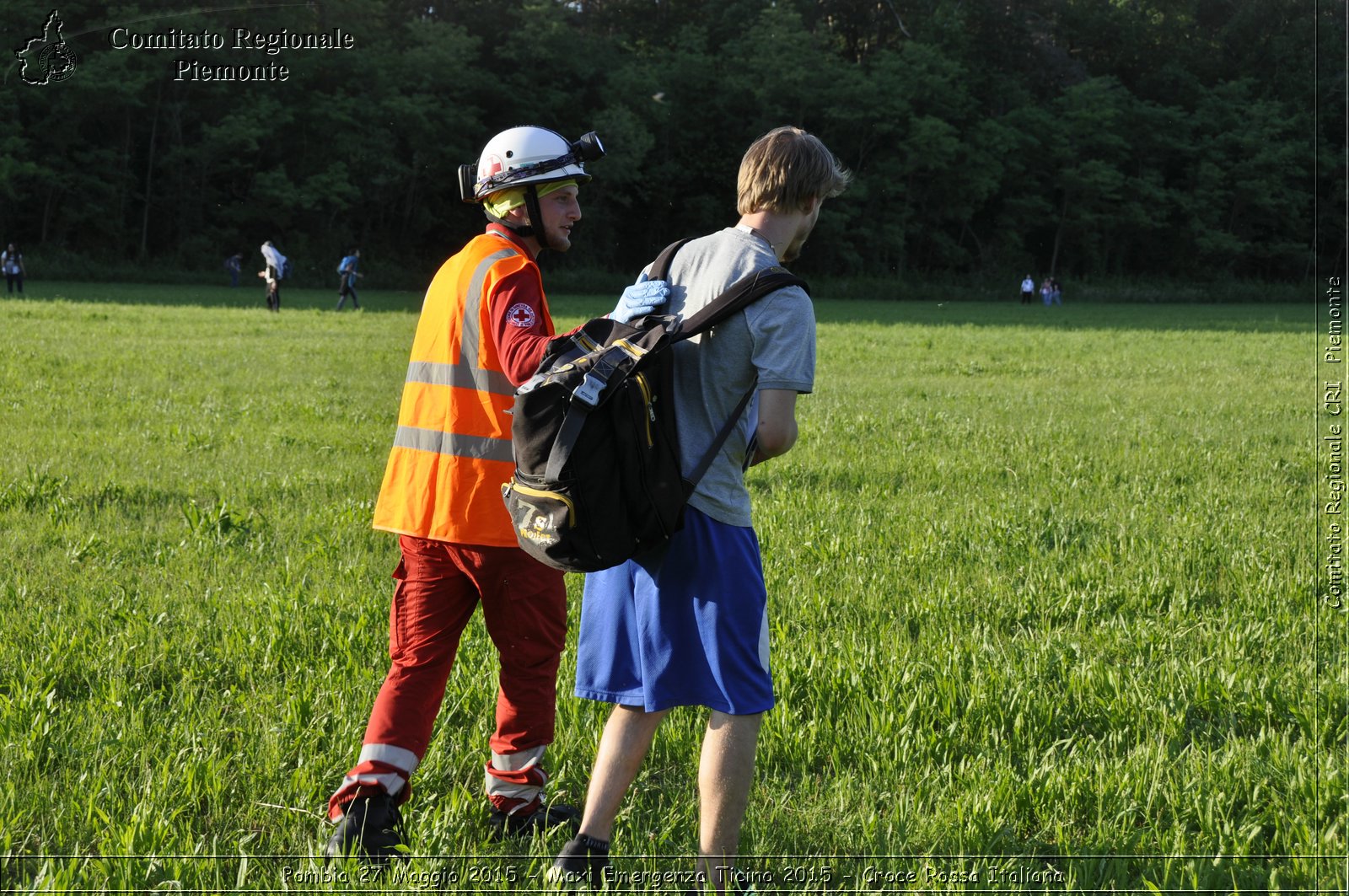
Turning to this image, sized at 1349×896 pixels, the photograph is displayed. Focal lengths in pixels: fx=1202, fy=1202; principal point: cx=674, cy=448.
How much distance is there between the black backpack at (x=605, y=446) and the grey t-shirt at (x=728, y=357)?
0.21ft

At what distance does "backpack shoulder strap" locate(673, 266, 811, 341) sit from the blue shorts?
1.61 feet

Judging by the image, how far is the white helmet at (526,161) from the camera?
3.56 metres

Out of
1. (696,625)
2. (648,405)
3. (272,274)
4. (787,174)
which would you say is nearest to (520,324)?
(648,405)

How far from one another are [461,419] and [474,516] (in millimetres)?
299

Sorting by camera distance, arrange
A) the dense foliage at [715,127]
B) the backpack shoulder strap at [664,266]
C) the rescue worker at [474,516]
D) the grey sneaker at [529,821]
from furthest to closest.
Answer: the dense foliage at [715,127] < the grey sneaker at [529,821] < the rescue worker at [474,516] < the backpack shoulder strap at [664,266]

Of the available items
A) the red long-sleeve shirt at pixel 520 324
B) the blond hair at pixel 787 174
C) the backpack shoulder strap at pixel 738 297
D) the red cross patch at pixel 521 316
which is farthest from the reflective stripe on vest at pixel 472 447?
the blond hair at pixel 787 174

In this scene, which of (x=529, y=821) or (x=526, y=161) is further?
(x=529, y=821)

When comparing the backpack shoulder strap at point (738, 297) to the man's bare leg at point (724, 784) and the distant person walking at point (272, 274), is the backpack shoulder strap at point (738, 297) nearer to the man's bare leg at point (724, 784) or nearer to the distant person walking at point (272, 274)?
the man's bare leg at point (724, 784)

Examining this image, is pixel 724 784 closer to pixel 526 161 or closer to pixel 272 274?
pixel 526 161

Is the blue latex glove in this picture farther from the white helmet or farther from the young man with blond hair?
the white helmet

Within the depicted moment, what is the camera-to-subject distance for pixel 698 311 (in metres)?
3.17

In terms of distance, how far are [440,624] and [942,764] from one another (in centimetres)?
187

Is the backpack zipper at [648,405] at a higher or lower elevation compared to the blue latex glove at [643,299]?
lower

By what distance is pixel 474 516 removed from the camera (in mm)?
3490
